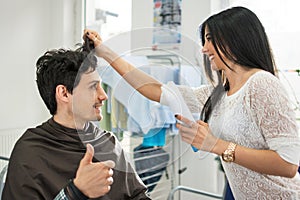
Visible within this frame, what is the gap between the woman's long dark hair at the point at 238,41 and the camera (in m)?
1.17

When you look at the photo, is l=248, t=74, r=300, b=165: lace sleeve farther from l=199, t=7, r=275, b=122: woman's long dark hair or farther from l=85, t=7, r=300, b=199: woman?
l=199, t=7, r=275, b=122: woman's long dark hair

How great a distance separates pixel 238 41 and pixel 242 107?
20 centimetres

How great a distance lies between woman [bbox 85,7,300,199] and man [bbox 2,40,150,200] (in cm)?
16

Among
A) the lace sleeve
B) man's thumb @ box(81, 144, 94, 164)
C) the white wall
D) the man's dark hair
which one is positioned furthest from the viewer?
the white wall

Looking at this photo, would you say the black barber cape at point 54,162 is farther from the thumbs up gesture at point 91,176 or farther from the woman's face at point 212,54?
the woman's face at point 212,54

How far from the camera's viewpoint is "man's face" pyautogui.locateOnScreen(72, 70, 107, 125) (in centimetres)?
112

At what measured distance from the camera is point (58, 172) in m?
1.35

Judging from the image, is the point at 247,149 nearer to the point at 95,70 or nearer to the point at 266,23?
the point at 95,70

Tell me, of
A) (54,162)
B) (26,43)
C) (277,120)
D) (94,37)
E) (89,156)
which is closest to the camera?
(89,156)

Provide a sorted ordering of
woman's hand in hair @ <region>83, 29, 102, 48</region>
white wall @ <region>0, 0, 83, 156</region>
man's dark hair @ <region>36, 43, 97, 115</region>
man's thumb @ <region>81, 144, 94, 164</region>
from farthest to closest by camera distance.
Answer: white wall @ <region>0, 0, 83, 156</region>, man's dark hair @ <region>36, 43, 97, 115</region>, woman's hand in hair @ <region>83, 29, 102, 48</region>, man's thumb @ <region>81, 144, 94, 164</region>

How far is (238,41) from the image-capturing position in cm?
116

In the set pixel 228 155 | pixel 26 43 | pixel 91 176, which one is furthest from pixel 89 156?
pixel 26 43

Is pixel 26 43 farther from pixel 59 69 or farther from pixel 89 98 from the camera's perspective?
pixel 89 98

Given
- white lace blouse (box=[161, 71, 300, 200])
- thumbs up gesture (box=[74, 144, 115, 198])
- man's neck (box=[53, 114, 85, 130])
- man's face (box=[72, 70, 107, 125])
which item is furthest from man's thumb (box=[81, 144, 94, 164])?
man's neck (box=[53, 114, 85, 130])
